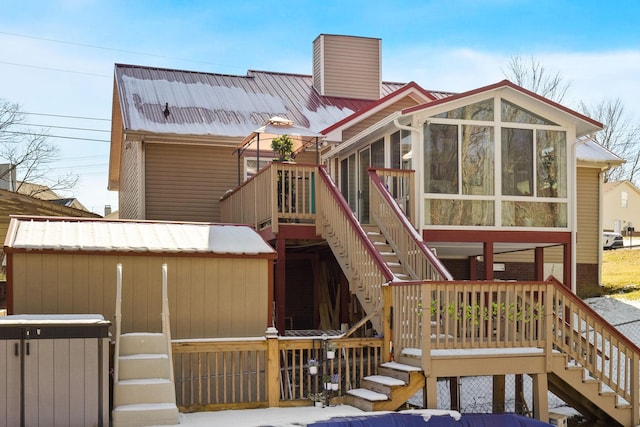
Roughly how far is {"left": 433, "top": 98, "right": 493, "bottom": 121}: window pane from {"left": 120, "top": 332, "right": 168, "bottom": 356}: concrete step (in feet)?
24.1

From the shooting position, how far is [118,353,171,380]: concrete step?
11242mm

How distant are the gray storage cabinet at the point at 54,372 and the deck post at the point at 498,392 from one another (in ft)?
18.9

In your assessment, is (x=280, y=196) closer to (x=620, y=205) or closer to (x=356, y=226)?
(x=356, y=226)

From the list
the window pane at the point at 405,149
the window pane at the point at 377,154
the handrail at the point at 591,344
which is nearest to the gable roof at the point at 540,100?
the window pane at the point at 405,149

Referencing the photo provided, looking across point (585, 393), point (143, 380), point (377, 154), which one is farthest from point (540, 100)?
point (143, 380)

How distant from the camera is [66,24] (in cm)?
3884

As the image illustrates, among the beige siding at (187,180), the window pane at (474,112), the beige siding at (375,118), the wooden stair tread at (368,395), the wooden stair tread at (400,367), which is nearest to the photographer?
the wooden stair tread at (368,395)

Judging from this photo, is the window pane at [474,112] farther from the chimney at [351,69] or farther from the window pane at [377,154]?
the chimney at [351,69]

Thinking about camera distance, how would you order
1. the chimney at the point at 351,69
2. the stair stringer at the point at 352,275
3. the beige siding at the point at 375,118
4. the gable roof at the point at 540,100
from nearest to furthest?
the stair stringer at the point at 352,275, the gable roof at the point at 540,100, the beige siding at the point at 375,118, the chimney at the point at 351,69

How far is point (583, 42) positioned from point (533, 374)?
25.3 m

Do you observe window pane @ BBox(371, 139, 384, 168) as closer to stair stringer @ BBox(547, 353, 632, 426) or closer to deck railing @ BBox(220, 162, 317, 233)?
deck railing @ BBox(220, 162, 317, 233)

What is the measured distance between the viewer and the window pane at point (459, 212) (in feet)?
53.8

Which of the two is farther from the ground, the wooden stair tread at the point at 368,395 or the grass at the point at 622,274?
the grass at the point at 622,274

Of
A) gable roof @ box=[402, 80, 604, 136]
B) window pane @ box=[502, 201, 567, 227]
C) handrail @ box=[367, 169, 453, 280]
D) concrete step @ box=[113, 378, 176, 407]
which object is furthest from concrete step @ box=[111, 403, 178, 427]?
window pane @ box=[502, 201, 567, 227]
